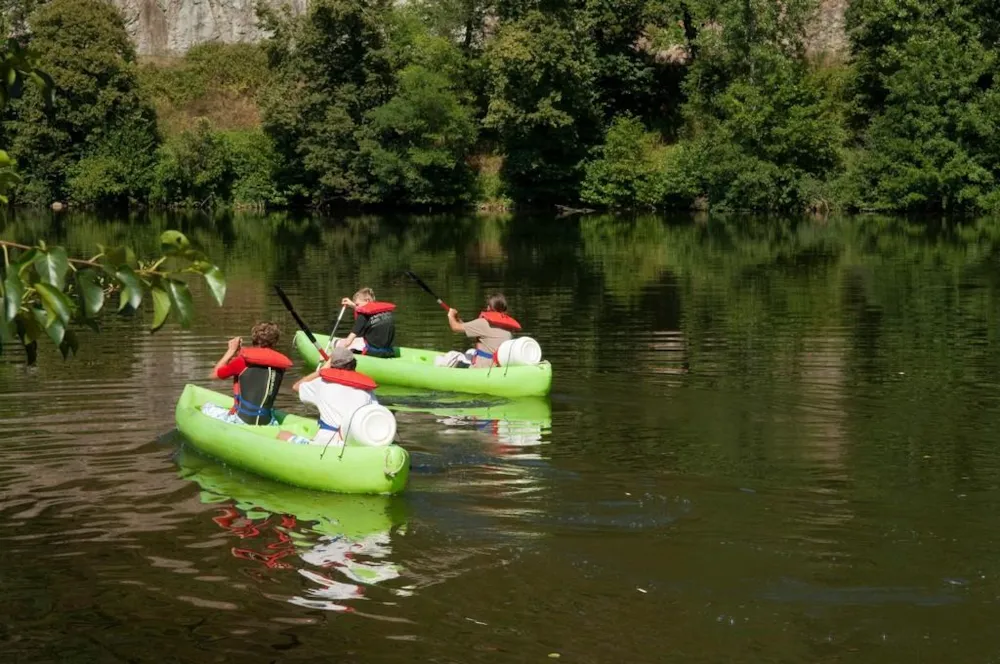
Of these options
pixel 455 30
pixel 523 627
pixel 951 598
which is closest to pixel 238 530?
pixel 523 627

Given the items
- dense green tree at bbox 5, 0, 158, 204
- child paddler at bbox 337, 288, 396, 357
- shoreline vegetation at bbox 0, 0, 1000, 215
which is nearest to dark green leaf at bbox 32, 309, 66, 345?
child paddler at bbox 337, 288, 396, 357

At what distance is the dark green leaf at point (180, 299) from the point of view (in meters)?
4.01

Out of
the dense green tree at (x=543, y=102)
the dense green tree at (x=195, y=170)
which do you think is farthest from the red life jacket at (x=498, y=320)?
the dense green tree at (x=195, y=170)

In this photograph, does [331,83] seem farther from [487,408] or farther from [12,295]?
→ [12,295]

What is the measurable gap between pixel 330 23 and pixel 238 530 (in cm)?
4880

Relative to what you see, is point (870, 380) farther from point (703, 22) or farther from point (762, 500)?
point (703, 22)

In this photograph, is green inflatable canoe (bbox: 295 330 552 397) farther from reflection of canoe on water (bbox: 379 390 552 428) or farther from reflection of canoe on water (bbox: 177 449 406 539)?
reflection of canoe on water (bbox: 177 449 406 539)

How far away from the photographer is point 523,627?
7930mm

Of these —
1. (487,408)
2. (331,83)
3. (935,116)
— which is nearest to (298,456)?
(487,408)

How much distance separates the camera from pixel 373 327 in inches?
677

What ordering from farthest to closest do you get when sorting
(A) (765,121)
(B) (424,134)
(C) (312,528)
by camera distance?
(B) (424,134), (A) (765,121), (C) (312,528)

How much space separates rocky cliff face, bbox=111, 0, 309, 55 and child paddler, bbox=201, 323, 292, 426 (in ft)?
199

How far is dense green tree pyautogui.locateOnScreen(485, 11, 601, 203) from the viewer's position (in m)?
53.2

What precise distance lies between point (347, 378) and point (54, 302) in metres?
7.60
